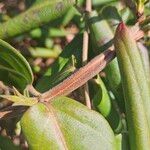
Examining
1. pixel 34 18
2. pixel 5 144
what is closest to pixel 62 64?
pixel 34 18

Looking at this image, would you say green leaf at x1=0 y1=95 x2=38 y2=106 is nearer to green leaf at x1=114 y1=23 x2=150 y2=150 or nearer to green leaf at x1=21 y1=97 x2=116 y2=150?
green leaf at x1=21 y1=97 x2=116 y2=150

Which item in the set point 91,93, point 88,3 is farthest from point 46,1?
point 91,93

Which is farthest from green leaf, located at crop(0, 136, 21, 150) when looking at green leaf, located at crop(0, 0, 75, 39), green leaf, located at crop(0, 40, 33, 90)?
green leaf, located at crop(0, 0, 75, 39)

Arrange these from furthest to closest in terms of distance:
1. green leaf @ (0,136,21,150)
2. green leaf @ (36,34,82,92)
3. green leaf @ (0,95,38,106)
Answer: green leaf @ (36,34,82,92) → green leaf @ (0,136,21,150) → green leaf @ (0,95,38,106)

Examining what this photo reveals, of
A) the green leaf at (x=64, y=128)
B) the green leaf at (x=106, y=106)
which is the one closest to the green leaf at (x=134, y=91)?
the green leaf at (x=64, y=128)

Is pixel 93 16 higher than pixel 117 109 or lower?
higher

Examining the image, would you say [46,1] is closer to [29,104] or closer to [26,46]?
[29,104]
